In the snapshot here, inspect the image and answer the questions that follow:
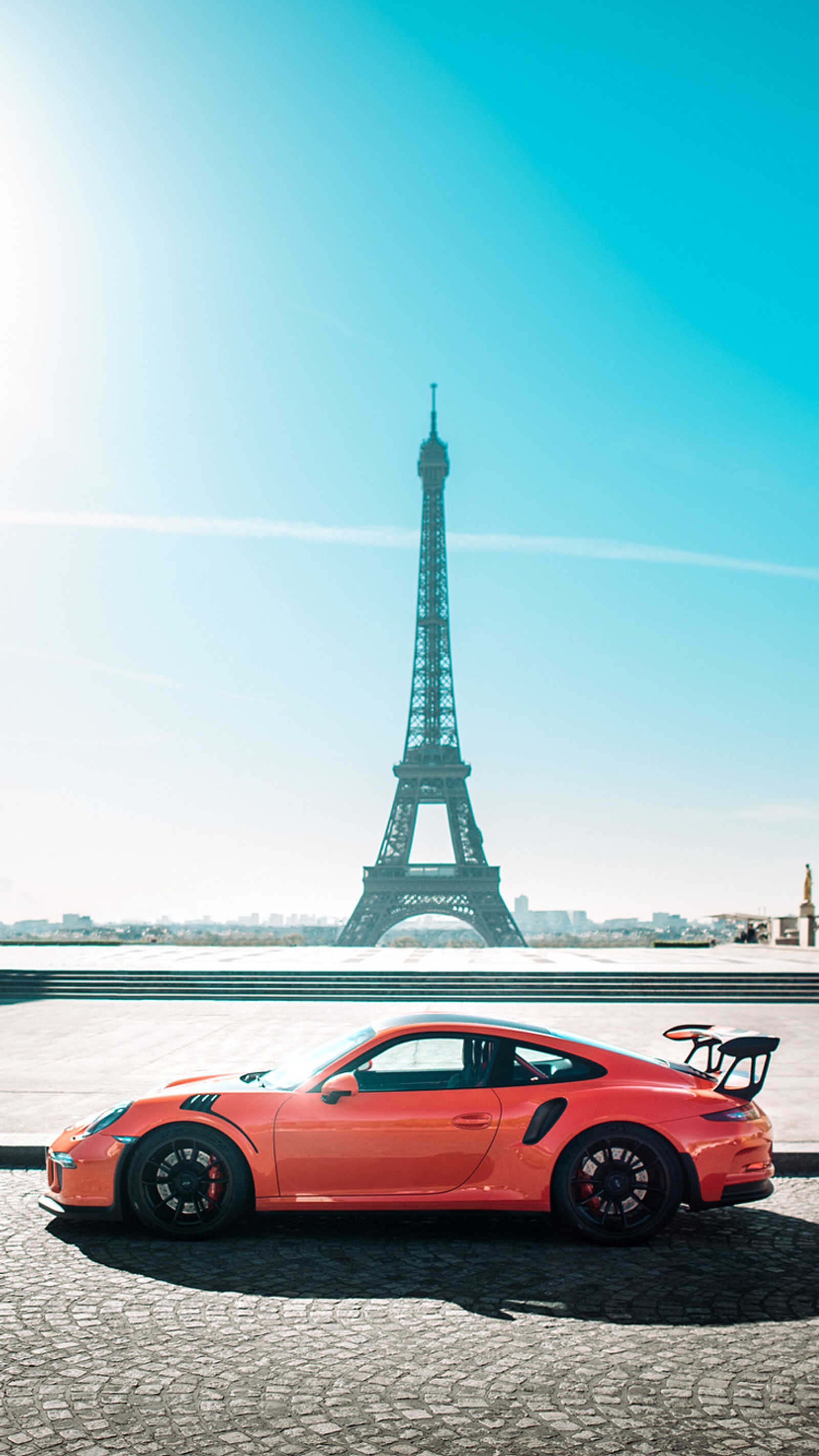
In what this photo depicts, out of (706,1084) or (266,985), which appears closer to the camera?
(706,1084)

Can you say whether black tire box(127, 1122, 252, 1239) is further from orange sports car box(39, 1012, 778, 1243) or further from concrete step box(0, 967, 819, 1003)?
concrete step box(0, 967, 819, 1003)

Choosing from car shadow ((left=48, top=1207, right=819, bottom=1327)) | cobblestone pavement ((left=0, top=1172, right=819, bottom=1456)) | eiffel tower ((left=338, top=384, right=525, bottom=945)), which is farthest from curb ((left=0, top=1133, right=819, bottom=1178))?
→ eiffel tower ((left=338, top=384, right=525, bottom=945))

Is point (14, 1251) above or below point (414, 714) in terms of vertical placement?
below

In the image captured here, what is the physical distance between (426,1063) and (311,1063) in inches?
25.3

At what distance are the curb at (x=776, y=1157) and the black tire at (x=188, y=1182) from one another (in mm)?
2051

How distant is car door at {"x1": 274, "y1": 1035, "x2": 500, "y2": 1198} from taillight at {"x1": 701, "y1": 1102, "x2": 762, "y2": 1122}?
111 centimetres

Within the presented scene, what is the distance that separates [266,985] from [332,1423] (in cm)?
1695

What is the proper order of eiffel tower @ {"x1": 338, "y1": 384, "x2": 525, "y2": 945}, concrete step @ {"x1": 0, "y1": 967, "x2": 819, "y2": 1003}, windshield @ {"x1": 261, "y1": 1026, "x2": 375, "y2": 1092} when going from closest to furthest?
windshield @ {"x1": 261, "y1": 1026, "x2": 375, "y2": 1092}
concrete step @ {"x1": 0, "y1": 967, "x2": 819, "y2": 1003}
eiffel tower @ {"x1": 338, "y1": 384, "x2": 525, "y2": 945}

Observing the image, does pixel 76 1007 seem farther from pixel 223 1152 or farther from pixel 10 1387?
pixel 10 1387

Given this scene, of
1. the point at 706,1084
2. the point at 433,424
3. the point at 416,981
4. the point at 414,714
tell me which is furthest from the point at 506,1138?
the point at 433,424

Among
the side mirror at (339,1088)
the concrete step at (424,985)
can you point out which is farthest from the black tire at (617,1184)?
the concrete step at (424,985)

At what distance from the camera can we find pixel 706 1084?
5.34 m

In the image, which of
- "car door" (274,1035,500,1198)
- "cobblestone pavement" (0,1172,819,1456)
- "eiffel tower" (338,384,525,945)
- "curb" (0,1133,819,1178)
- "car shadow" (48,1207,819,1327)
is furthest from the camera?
"eiffel tower" (338,384,525,945)

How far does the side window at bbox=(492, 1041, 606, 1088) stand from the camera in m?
5.19
